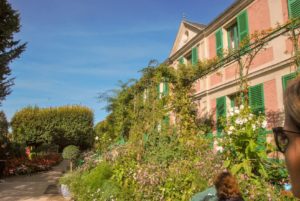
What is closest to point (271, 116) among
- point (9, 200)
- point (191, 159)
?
point (191, 159)

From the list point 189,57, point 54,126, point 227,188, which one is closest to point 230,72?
point 189,57

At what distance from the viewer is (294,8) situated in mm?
7777

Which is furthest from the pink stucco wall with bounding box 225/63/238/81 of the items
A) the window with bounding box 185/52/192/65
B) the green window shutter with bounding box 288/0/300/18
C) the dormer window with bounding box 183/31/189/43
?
the dormer window with bounding box 183/31/189/43

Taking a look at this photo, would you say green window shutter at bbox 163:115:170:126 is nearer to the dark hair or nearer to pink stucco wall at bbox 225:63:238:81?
pink stucco wall at bbox 225:63:238:81

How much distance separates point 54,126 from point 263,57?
18.4 meters

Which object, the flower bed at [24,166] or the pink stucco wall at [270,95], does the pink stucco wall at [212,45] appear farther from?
the flower bed at [24,166]

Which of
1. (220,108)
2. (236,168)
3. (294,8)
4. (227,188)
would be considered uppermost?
(294,8)

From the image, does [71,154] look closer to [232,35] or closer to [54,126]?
[54,126]

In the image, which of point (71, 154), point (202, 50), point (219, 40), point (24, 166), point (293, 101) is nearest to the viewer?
point (293, 101)

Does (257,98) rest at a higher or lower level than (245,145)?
higher

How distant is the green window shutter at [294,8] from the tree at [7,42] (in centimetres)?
1075

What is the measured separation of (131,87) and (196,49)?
11.5 feet

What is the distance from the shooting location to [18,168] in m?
16.0

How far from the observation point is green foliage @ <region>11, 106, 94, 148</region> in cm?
2264
